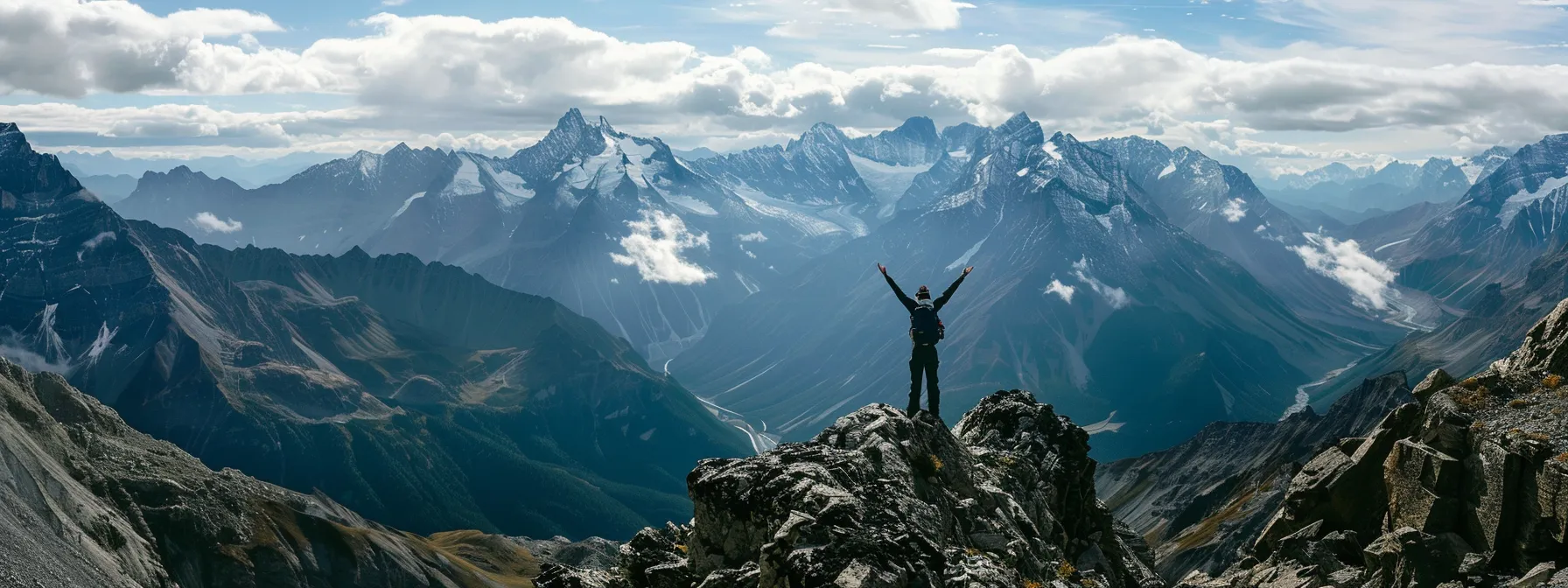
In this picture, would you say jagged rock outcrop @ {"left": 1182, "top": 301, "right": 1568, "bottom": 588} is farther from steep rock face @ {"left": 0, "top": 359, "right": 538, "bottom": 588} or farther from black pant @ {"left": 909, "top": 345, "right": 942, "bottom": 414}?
steep rock face @ {"left": 0, "top": 359, "right": 538, "bottom": 588}

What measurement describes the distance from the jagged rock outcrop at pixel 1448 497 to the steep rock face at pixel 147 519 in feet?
459

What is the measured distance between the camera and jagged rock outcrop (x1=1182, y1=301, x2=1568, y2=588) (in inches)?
1178

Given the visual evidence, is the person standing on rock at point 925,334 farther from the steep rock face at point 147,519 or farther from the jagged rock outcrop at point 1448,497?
the steep rock face at point 147,519

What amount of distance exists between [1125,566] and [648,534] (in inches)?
879

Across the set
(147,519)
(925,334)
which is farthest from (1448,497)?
(147,519)

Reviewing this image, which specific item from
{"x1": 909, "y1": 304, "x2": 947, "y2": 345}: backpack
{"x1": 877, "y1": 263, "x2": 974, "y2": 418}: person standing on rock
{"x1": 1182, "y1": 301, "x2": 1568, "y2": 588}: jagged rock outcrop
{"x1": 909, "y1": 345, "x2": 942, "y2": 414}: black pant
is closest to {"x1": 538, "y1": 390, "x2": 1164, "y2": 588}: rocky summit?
{"x1": 909, "y1": 345, "x2": 942, "y2": 414}: black pant

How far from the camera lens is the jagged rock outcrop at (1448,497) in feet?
98.2

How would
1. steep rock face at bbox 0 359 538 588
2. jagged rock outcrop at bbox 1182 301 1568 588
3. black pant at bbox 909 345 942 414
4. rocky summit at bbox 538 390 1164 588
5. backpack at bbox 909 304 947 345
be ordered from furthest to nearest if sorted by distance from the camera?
steep rock face at bbox 0 359 538 588 → black pant at bbox 909 345 942 414 → backpack at bbox 909 304 947 345 → jagged rock outcrop at bbox 1182 301 1568 588 → rocky summit at bbox 538 390 1164 588

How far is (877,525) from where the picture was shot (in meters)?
28.1

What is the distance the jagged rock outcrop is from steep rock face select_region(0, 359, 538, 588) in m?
140

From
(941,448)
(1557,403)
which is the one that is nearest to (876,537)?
(941,448)

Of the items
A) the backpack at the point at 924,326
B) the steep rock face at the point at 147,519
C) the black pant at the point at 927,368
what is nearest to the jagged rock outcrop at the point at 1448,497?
the black pant at the point at 927,368

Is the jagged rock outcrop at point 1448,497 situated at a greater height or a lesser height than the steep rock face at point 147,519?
greater

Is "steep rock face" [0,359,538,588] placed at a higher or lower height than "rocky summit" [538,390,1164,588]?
lower
